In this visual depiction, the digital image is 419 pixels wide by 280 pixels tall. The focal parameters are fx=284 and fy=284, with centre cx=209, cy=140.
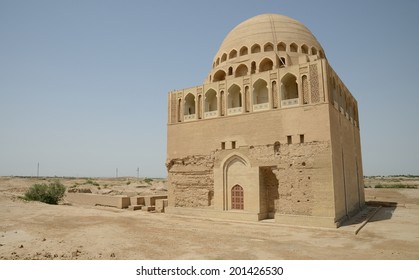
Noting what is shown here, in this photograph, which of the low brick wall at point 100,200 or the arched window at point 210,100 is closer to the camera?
the arched window at point 210,100

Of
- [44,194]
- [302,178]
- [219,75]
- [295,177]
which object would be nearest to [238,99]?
[219,75]

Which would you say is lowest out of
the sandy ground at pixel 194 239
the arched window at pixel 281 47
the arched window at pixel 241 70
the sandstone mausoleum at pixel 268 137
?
the sandy ground at pixel 194 239

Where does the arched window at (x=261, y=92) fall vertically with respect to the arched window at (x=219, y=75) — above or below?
below

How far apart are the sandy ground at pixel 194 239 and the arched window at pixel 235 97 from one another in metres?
7.86

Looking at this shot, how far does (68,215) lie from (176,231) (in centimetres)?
791

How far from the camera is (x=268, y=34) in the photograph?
21.8 meters

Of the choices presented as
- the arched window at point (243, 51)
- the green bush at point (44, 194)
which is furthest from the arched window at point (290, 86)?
the green bush at point (44, 194)

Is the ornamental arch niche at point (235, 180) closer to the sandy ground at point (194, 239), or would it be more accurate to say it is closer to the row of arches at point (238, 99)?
the sandy ground at point (194, 239)

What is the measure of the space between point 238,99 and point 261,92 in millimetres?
1739

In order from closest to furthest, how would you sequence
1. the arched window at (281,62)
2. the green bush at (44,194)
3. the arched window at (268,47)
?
the arched window at (281,62) → the arched window at (268,47) → the green bush at (44,194)

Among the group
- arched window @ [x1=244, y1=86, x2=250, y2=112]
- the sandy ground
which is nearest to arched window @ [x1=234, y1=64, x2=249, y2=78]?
arched window @ [x1=244, y1=86, x2=250, y2=112]

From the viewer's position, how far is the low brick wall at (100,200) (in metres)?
23.4

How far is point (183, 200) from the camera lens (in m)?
19.7
